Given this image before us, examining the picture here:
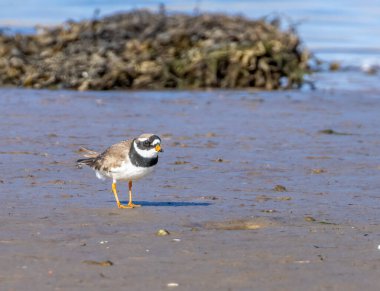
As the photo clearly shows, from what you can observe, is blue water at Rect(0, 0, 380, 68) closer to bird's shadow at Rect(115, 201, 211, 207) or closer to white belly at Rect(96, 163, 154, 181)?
bird's shadow at Rect(115, 201, 211, 207)

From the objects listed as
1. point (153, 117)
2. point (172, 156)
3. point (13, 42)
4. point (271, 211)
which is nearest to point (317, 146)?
point (172, 156)

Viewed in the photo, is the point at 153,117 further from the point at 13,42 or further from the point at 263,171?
the point at 13,42

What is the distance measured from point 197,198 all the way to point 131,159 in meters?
0.91

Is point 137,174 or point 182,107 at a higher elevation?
point 137,174

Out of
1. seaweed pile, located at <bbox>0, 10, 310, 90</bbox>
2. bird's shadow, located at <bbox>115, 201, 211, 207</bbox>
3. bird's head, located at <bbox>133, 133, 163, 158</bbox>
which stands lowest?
seaweed pile, located at <bbox>0, 10, 310, 90</bbox>

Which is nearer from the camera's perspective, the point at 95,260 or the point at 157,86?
the point at 95,260

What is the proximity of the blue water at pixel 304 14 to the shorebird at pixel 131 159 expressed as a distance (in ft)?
51.5

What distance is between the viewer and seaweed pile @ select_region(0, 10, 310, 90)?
1803 cm

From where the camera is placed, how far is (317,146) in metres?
12.8

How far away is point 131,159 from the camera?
8797mm

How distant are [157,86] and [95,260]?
11524mm

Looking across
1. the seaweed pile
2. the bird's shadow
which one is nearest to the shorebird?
the bird's shadow

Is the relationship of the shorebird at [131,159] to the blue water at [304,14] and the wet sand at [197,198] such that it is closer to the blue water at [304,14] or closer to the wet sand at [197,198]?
the wet sand at [197,198]

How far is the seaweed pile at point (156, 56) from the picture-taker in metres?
18.0
